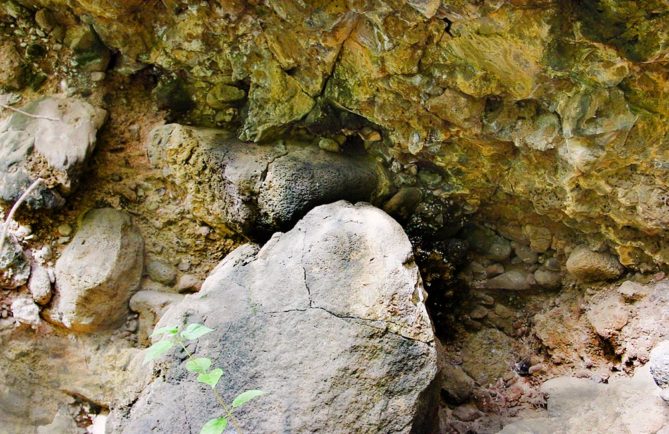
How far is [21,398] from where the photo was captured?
6.57 feet

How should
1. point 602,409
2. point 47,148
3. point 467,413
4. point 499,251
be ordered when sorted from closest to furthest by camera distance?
1. point 602,409
2. point 467,413
3. point 47,148
4. point 499,251

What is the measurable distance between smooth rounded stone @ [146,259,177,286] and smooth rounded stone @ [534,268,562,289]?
1.29 metres

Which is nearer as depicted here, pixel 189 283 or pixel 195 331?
pixel 195 331

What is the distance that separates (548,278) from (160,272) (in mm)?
1358

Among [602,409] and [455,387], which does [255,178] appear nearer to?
[455,387]

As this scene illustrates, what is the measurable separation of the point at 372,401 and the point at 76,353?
1189 mm

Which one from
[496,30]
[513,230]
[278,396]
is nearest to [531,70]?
[496,30]

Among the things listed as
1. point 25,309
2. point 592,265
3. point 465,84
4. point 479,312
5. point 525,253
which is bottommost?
point 25,309

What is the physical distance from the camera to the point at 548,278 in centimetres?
193

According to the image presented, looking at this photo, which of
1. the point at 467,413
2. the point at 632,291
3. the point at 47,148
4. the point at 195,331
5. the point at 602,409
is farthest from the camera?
the point at 47,148

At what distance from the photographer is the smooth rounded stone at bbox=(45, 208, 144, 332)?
6.47 ft

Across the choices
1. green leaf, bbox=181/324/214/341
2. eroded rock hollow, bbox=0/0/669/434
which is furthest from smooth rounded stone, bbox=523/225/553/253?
green leaf, bbox=181/324/214/341

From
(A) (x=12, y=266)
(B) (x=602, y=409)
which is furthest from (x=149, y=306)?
(B) (x=602, y=409)

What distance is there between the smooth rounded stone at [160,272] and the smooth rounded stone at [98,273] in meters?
0.04
